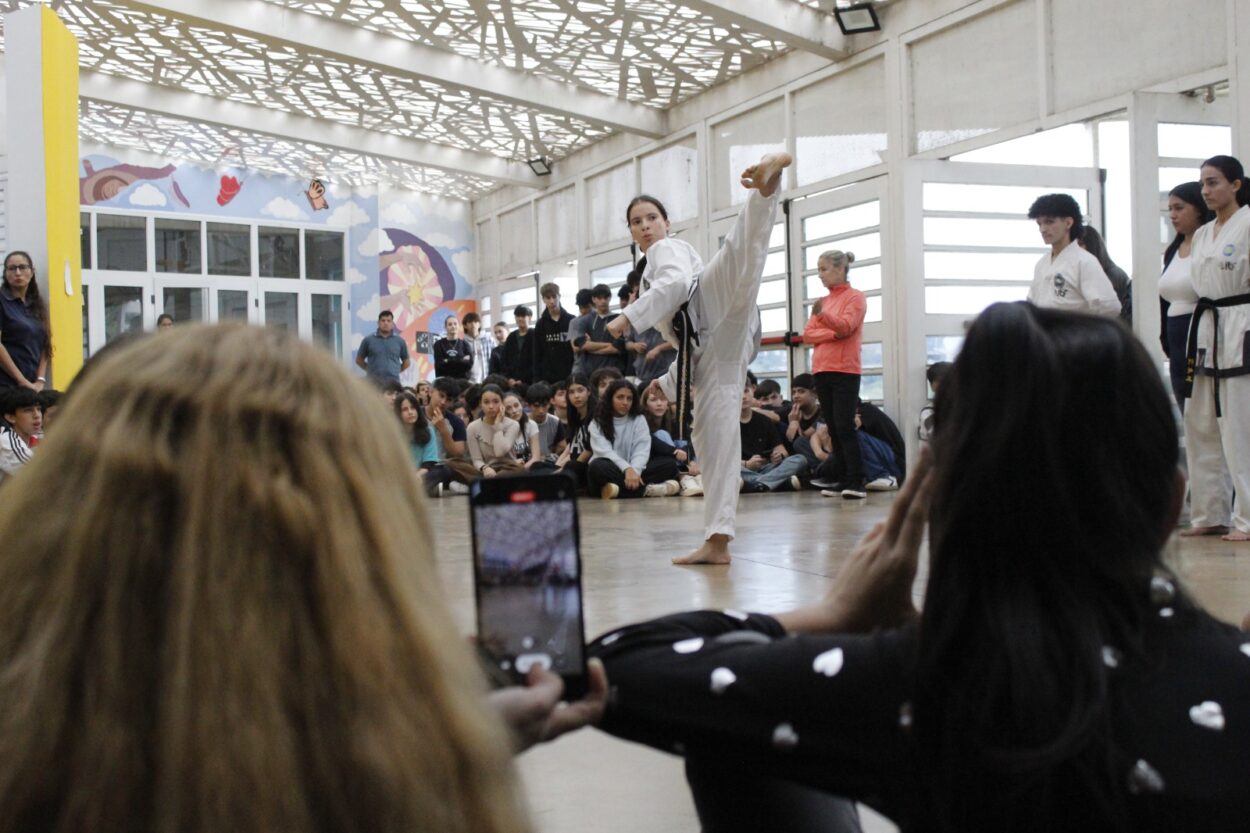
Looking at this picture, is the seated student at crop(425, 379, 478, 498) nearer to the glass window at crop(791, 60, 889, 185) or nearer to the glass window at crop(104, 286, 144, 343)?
the glass window at crop(791, 60, 889, 185)

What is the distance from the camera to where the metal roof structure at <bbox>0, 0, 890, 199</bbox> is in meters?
10.2

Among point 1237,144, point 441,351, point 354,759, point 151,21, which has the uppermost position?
point 151,21

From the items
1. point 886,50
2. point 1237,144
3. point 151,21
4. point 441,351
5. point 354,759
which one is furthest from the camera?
point 441,351

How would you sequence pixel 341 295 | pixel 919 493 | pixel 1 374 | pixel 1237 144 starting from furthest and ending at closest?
pixel 341 295 → pixel 1237 144 → pixel 1 374 → pixel 919 493

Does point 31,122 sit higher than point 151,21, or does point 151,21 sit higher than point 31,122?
point 151,21

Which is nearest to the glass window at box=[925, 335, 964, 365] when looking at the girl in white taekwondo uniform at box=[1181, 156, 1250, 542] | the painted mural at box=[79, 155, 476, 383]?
the girl in white taekwondo uniform at box=[1181, 156, 1250, 542]

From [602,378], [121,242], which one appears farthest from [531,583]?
[121,242]

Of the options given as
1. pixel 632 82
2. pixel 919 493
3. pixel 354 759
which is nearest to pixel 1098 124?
pixel 632 82

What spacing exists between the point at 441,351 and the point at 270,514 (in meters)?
11.5

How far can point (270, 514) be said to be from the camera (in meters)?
0.57

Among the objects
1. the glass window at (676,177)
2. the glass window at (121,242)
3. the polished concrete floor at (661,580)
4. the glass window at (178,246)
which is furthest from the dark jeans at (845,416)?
the glass window at (121,242)

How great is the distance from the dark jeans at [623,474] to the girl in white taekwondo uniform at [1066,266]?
350 cm

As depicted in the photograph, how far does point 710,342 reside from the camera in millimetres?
4484

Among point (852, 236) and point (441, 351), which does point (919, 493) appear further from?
point (441, 351)
